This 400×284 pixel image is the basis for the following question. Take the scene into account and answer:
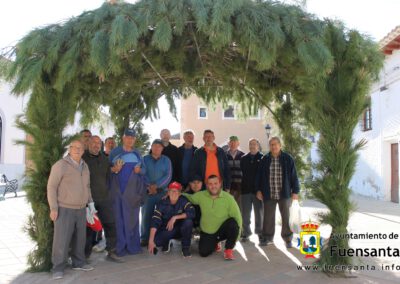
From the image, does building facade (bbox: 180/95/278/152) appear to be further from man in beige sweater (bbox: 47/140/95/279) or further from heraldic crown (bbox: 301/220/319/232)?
man in beige sweater (bbox: 47/140/95/279)

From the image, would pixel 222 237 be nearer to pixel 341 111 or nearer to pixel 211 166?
pixel 211 166

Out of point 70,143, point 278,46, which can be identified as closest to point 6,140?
point 70,143

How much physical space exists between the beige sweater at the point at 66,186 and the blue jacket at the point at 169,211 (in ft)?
4.37

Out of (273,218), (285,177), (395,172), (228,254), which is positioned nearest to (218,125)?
(395,172)

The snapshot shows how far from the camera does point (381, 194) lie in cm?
1589

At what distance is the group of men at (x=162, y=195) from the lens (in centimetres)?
499

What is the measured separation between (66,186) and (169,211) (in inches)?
69.2

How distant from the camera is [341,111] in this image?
16.3 ft

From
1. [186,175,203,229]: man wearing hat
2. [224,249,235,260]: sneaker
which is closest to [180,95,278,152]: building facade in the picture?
[186,175,203,229]: man wearing hat

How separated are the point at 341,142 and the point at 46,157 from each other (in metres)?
3.86

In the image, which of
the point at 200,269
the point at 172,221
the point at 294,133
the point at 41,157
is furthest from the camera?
the point at 294,133

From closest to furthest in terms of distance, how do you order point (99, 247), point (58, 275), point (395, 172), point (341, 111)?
point (58, 275)
point (341, 111)
point (99, 247)
point (395, 172)

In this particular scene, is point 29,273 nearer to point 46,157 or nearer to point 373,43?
point 46,157

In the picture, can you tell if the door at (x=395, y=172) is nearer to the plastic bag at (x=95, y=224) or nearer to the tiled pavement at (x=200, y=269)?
the tiled pavement at (x=200, y=269)
